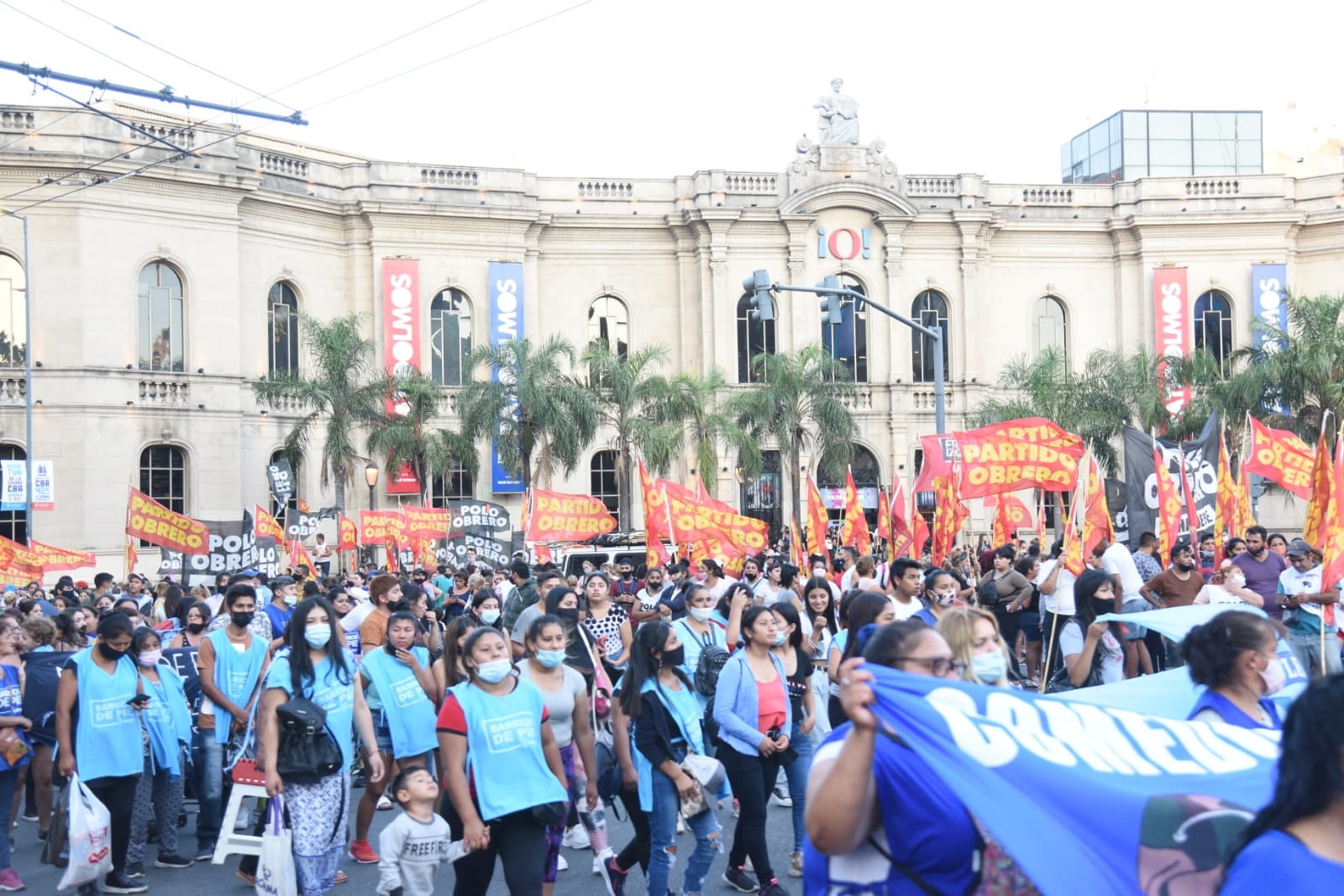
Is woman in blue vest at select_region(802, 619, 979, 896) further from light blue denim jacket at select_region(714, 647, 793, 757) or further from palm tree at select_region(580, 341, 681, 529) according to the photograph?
palm tree at select_region(580, 341, 681, 529)

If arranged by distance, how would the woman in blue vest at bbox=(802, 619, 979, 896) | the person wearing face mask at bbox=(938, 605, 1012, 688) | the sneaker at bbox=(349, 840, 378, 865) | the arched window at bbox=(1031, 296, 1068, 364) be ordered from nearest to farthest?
the woman in blue vest at bbox=(802, 619, 979, 896) < the person wearing face mask at bbox=(938, 605, 1012, 688) < the sneaker at bbox=(349, 840, 378, 865) < the arched window at bbox=(1031, 296, 1068, 364)

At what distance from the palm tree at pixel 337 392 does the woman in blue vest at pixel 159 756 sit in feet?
75.2

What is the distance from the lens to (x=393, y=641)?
8.24 metres

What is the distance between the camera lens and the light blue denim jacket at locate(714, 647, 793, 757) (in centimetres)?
710

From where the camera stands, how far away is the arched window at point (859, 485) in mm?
38656

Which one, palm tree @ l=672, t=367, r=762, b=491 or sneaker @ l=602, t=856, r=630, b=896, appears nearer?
sneaker @ l=602, t=856, r=630, b=896

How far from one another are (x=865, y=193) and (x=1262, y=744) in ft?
121

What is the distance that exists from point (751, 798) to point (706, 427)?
28222mm

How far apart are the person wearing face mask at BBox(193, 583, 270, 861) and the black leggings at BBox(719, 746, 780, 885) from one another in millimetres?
3245

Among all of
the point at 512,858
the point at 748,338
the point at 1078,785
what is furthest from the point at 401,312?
the point at 1078,785

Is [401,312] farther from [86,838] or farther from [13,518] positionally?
Result: [86,838]

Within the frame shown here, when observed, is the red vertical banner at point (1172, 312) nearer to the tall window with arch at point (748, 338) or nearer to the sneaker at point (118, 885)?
the tall window with arch at point (748, 338)

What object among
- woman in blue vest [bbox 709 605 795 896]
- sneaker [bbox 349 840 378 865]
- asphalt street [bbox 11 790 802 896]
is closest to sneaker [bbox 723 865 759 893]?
asphalt street [bbox 11 790 802 896]

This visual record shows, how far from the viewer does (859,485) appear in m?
40.4
